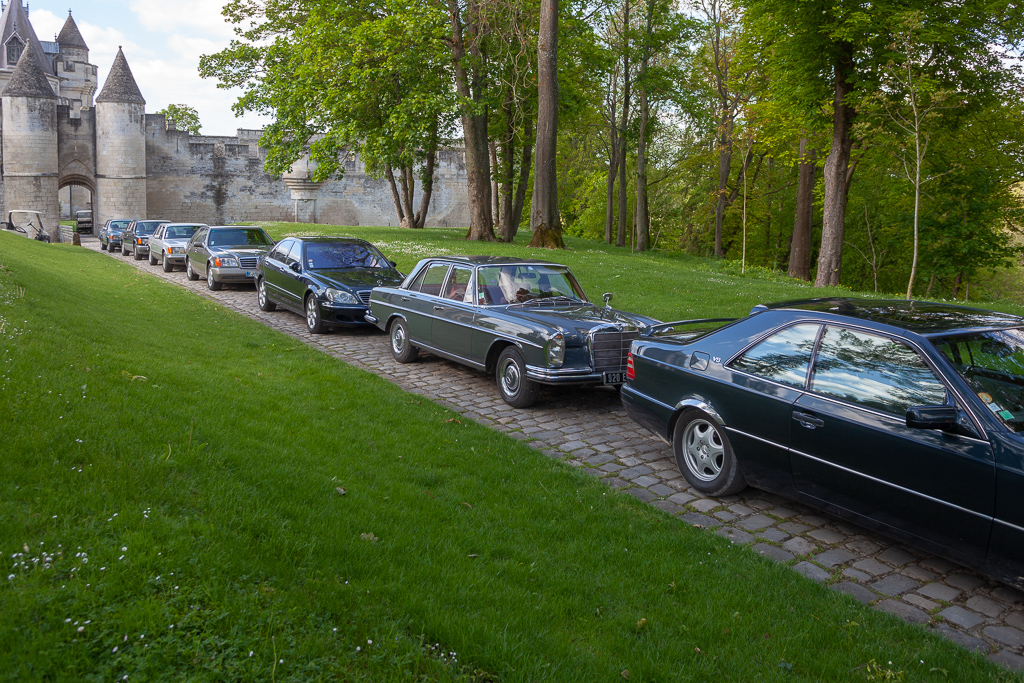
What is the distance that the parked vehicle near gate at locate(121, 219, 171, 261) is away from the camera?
2641cm

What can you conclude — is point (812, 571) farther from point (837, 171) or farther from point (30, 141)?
point (30, 141)

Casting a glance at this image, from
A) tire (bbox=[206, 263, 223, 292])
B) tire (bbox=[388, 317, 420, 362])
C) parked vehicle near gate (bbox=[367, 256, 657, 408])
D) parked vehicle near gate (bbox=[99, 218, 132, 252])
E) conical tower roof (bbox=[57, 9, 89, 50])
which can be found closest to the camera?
parked vehicle near gate (bbox=[367, 256, 657, 408])

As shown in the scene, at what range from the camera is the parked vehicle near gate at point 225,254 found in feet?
55.4

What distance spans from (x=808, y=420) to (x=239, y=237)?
1661 cm

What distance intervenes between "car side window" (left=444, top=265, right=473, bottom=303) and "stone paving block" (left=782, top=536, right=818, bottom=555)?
16.1ft

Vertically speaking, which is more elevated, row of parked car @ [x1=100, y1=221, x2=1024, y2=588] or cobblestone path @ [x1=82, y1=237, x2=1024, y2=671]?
row of parked car @ [x1=100, y1=221, x2=1024, y2=588]

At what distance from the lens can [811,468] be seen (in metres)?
4.60

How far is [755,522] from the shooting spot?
5051 mm

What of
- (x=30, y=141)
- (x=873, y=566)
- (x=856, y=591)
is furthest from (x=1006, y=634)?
(x=30, y=141)

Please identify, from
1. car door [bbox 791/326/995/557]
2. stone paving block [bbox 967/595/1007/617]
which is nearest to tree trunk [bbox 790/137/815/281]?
car door [bbox 791/326/995/557]

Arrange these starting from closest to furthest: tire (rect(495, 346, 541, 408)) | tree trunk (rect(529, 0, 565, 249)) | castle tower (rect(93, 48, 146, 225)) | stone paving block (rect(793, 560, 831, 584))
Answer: stone paving block (rect(793, 560, 831, 584))
tire (rect(495, 346, 541, 408))
tree trunk (rect(529, 0, 565, 249))
castle tower (rect(93, 48, 146, 225))

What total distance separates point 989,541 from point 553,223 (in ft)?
64.9

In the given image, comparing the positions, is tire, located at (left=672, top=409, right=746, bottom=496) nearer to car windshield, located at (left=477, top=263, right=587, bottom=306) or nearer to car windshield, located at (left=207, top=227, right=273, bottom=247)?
car windshield, located at (left=477, top=263, right=587, bottom=306)

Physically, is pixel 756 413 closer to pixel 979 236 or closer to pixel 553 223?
pixel 553 223
